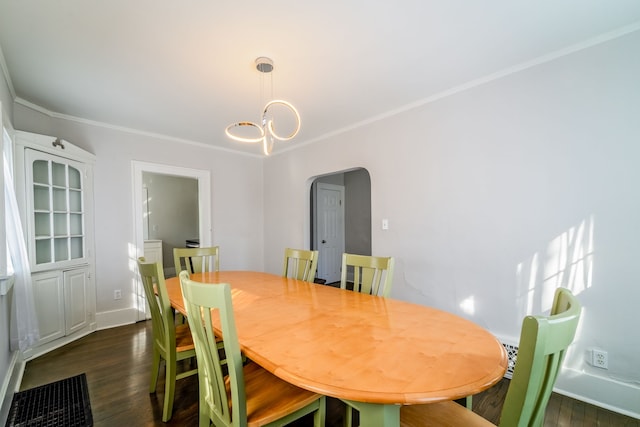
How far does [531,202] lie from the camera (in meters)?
2.16

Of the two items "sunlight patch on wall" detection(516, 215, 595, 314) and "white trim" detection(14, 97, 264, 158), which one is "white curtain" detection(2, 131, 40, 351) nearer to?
"white trim" detection(14, 97, 264, 158)

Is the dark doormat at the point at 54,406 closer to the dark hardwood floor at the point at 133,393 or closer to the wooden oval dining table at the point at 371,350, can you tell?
the dark hardwood floor at the point at 133,393

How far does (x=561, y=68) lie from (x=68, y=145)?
4.56 metres

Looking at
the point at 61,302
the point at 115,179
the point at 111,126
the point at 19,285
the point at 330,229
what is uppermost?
the point at 111,126

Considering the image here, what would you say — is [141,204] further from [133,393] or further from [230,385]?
[230,385]

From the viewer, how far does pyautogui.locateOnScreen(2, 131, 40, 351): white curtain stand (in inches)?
87.7

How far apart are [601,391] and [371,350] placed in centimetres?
195

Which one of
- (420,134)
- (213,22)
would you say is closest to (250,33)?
(213,22)

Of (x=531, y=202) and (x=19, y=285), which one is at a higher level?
(x=531, y=202)

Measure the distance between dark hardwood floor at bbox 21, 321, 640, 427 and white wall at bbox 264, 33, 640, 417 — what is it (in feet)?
0.71

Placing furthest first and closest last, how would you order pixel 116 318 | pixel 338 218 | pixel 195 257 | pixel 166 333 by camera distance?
pixel 338 218 → pixel 116 318 → pixel 195 257 → pixel 166 333

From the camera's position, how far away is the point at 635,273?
177cm

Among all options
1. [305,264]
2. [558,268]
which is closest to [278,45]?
[305,264]

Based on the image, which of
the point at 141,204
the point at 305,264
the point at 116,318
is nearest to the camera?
the point at 305,264
